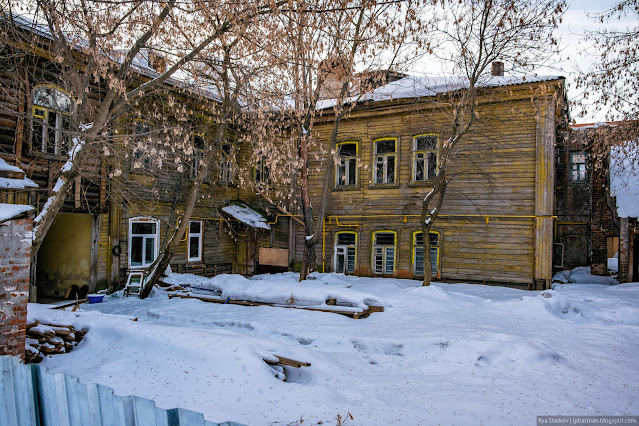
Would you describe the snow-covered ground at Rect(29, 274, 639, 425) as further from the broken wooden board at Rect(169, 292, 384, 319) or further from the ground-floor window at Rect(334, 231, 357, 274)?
the ground-floor window at Rect(334, 231, 357, 274)

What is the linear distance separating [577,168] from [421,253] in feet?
41.8

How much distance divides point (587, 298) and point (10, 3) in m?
14.8

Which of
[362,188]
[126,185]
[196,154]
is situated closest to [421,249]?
[362,188]

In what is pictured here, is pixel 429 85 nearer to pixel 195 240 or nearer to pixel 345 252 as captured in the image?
pixel 345 252

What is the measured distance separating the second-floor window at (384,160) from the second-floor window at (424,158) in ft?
2.78

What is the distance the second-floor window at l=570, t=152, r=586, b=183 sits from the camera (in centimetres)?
2195

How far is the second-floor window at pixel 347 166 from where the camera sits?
17.1 meters

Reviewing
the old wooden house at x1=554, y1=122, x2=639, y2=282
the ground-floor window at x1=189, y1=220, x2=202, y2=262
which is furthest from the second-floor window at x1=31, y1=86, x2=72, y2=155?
the old wooden house at x1=554, y1=122, x2=639, y2=282

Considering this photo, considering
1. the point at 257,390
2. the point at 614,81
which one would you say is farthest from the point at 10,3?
the point at 614,81

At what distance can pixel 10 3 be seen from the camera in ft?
22.0

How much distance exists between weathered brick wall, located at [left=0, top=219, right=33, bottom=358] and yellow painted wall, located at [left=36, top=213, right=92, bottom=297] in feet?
29.9

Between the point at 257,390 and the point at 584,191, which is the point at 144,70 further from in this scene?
the point at 584,191

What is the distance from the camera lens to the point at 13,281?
194 inches

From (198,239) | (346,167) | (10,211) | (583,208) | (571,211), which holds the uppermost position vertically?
(346,167)
